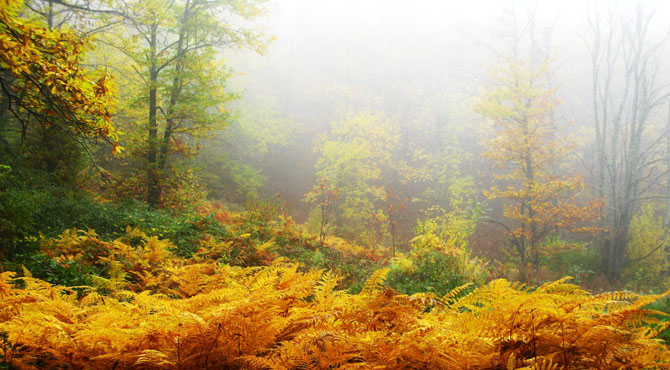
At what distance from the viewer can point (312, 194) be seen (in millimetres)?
16922

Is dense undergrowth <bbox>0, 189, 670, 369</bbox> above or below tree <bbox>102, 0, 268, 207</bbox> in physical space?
below

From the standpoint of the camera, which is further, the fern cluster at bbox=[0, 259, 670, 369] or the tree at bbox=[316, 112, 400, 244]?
the tree at bbox=[316, 112, 400, 244]

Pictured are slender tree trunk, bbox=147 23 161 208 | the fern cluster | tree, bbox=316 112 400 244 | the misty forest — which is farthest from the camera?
tree, bbox=316 112 400 244

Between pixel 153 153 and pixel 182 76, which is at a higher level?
pixel 182 76

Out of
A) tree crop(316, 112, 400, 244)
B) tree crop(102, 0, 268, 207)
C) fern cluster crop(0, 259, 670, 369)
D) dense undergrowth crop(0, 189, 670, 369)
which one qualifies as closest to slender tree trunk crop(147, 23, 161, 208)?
tree crop(102, 0, 268, 207)

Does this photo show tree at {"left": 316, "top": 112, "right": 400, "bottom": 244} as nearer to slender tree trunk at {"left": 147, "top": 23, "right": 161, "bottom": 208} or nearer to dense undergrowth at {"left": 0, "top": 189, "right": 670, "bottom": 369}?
slender tree trunk at {"left": 147, "top": 23, "right": 161, "bottom": 208}

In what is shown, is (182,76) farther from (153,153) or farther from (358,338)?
(358,338)

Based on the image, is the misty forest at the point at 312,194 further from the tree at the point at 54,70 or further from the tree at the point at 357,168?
the tree at the point at 357,168

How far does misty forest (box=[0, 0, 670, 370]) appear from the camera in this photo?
132 cm

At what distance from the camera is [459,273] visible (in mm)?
6465

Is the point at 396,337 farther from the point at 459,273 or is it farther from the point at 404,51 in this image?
the point at 404,51

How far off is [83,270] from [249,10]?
842 cm

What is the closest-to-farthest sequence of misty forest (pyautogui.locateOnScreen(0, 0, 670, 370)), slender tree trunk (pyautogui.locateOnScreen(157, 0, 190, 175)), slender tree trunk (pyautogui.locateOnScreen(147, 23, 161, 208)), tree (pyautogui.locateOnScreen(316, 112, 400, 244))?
misty forest (pyautogui.locateOnScreen(0, 0, 670, 370))
slender tree trunk (pyautogui.locateOnScreen(147, 23, 161, 208))
slender tree trunk (pyautogui.locateOnScreen(157, 0, 190, 175))
tree (pyautogui.locateOnScreen(316, 112, 400, 244))

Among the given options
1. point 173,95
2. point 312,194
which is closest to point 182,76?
point 173,95
